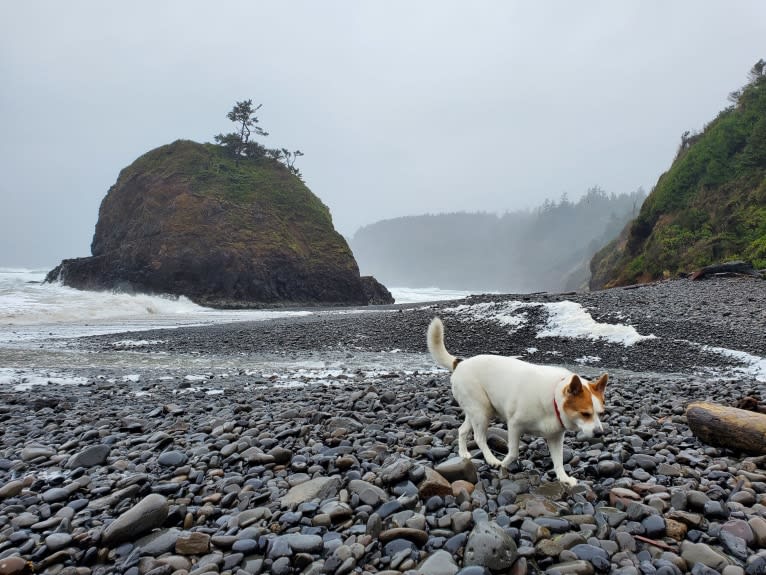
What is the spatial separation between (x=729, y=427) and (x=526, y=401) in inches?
89.3

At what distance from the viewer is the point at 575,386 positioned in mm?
3521

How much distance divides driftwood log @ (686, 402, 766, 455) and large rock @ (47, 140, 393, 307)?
42.8 meters

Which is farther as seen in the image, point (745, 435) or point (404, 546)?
point (745, 435)

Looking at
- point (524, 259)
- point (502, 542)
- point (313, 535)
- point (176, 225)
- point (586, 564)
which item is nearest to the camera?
point (586, 564)

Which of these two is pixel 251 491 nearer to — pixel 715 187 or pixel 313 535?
pixel 313 535

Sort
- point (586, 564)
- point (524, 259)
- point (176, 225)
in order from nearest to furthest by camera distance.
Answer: point (586, 564) → point (176, 225) → point (524, 259)

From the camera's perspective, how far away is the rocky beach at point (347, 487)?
2.81 m

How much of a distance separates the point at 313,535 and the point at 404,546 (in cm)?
64

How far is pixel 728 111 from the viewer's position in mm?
35594

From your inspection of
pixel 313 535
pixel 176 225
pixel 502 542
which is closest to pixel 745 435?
pixel 502 542

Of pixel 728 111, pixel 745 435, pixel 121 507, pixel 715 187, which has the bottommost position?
pixel 121 507

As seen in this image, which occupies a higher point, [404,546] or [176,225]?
[176,225]

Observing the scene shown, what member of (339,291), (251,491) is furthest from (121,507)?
(339,291)

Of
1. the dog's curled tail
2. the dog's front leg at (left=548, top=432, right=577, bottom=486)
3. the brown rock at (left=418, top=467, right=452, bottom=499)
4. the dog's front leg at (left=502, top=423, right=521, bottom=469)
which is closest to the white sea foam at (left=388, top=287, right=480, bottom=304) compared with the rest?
the dog's curled tail
